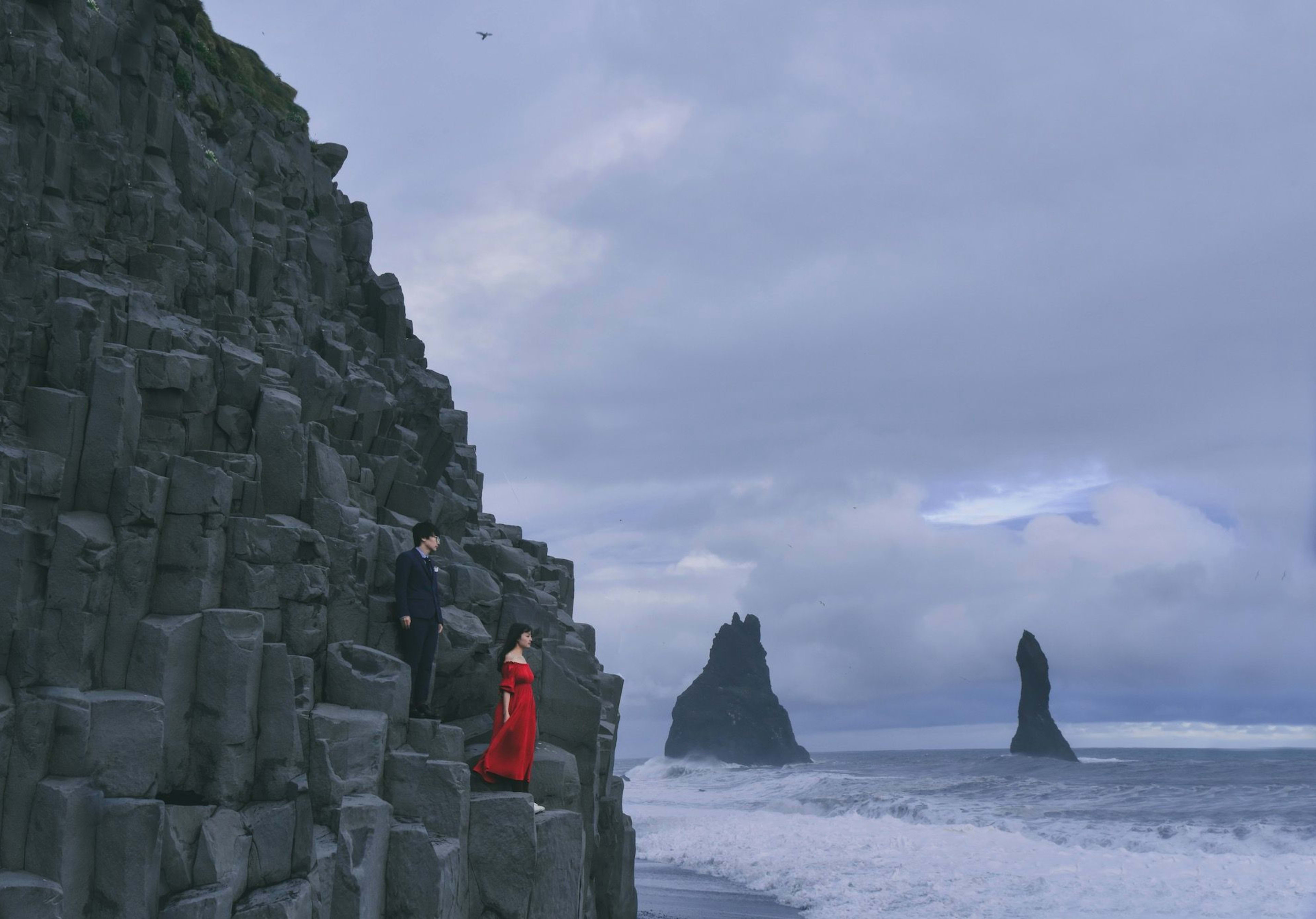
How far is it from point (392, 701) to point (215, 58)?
Result: 46.7ft

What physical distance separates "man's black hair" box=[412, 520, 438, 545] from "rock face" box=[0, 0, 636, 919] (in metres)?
0.57

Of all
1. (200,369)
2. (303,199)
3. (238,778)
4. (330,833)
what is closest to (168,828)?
(238,778)

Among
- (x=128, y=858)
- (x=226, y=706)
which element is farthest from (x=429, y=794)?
(x=128, y=858)

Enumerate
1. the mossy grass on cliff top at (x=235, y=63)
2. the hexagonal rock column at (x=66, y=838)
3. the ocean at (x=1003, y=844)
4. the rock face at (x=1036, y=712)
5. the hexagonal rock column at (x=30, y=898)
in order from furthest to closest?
1. the rock face at (x=1036, y=712)
2. the ocean at (x=1003, y=844)
3. the mossy grass on cliff top at (x=235, y=63)
4. the hexagonal rock column at (x=66, y=838)
5. the hexagonal rock column at (x=30, y=898)

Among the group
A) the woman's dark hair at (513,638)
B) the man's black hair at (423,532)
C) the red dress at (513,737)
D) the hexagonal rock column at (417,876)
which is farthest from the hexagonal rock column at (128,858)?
the woman's dark hair at (513,638)

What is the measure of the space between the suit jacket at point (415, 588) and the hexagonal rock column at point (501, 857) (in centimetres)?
240

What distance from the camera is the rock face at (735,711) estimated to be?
118 metres

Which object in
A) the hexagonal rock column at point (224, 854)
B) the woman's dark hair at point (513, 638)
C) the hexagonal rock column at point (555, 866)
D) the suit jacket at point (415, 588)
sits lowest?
the hexagonal rock column at point (555, 866)

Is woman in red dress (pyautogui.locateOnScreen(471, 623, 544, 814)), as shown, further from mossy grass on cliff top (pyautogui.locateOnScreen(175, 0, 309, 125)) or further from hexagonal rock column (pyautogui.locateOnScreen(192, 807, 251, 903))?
mossy grass on cliff top (pyautogui.locateOnScreen(175, 0, 309, 125))

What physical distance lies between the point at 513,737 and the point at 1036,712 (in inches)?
4160

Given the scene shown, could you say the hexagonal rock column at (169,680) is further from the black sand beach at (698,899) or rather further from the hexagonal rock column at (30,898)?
the black sand beach at (698,899)

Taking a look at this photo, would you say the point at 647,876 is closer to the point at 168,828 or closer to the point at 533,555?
the point at 533,555

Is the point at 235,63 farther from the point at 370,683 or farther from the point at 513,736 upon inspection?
the point at 513,736

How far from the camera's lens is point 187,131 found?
649 inches
